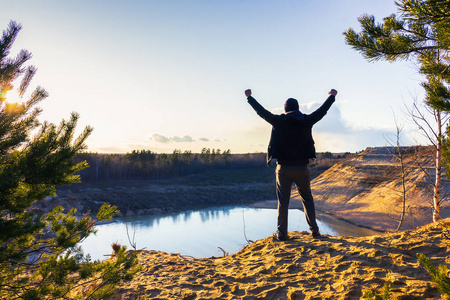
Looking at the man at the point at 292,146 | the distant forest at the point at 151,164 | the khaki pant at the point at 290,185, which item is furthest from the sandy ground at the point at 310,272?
the distant forest at the point at 151,164

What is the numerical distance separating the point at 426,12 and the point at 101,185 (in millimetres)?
33284

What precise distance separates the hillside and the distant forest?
1763cm

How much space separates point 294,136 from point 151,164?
120 ft

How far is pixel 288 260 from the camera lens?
4.17m

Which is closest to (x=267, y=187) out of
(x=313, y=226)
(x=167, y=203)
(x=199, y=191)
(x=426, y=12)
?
(x=199, y=191)

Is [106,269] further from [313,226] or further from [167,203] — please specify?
[167,203]

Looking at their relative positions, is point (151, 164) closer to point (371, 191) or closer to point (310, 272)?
point (371, 191)

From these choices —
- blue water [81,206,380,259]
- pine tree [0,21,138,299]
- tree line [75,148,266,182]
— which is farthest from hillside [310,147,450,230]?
tree line [75,148,266,182]

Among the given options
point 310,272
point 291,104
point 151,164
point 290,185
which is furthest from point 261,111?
point 151,164

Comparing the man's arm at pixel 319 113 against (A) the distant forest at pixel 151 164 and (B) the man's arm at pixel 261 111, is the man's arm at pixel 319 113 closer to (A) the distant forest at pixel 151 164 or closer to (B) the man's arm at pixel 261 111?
(B) the man's arm at pixel 261 111

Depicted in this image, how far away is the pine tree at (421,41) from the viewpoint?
2.85 metres

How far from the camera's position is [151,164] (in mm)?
39594

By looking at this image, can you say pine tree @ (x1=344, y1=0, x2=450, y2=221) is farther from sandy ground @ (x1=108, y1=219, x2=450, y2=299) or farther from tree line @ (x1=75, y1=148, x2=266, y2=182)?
tree line @ (x1=75, y1=148, x2=266, y2=182)

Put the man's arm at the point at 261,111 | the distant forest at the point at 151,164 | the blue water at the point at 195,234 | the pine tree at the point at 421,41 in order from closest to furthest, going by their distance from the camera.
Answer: the pine tree at the point at 421,41 → the man's arm at the point at 261,111 → the blue water at the point at 195,234 → the distant forest at the point at 151,164
